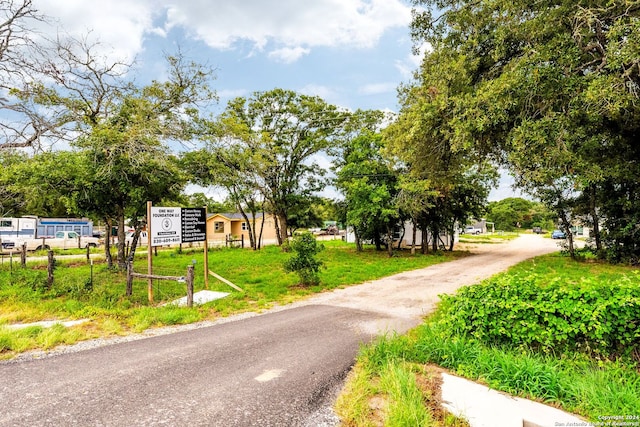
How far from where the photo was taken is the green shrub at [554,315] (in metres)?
3.22

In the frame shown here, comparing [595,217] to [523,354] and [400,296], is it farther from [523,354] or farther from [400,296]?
[523,354]

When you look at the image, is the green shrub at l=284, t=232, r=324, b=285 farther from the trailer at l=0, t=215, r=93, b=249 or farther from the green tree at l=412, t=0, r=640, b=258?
the trailer at l=0, t=215, r=93, b=249

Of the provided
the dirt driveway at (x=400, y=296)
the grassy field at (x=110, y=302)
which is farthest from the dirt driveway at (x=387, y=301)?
the grassy field at (x=110, y=302)

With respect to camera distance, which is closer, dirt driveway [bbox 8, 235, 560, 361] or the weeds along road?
the weeds along road

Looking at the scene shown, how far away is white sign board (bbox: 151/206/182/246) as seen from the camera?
25.1ft

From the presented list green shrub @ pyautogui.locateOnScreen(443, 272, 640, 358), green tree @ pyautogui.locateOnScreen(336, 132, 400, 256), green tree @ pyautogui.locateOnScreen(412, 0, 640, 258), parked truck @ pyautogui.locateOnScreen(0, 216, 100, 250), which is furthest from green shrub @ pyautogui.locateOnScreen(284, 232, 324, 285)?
parked truck @ pyautogui.locateOnScreen(0, 216, 100, 250)

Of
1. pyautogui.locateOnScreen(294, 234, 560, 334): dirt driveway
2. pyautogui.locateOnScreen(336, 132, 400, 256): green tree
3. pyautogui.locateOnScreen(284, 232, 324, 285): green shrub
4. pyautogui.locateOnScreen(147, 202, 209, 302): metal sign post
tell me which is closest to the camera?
pyautogui.locateOnScreen(294, 234, 560, 334): dirt driveway

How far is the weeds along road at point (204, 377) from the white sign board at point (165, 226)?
280 cm

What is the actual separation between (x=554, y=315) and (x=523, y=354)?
551 millimetres

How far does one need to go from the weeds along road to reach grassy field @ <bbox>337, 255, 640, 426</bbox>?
0.53 metres

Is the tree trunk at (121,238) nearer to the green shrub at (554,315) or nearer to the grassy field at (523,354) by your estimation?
the grassy field at (523,354)

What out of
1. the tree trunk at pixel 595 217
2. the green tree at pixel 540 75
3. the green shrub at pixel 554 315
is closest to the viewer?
the green shrub at pixel 554 315

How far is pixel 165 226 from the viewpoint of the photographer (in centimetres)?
788

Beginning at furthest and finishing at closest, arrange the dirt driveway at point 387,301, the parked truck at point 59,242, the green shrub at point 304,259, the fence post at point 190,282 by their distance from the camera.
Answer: the parked truck at point 59,242 → the green shrub at point 304,259 → the fence post at point 190,282 → the dirt driveway at point 387,301
